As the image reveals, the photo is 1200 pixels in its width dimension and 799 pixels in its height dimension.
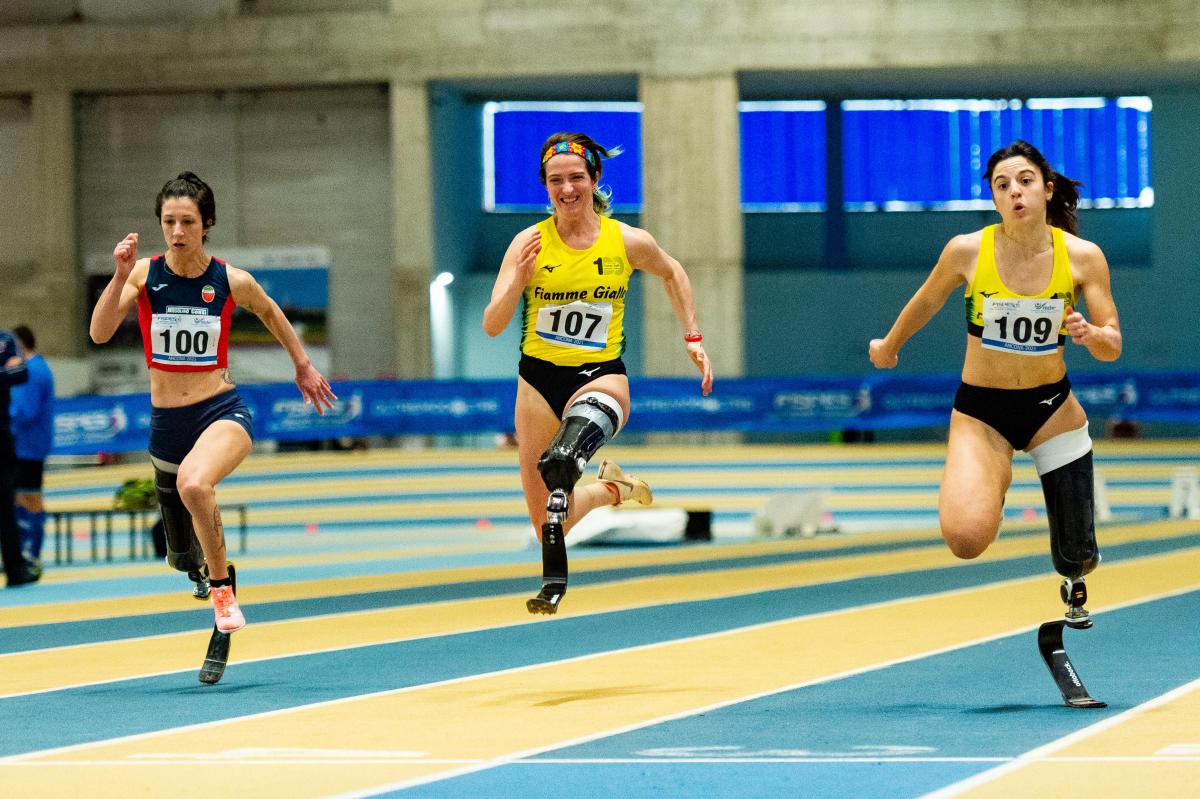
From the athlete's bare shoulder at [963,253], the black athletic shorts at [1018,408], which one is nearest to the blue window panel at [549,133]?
the athlete's bare shoulder at [963,253]

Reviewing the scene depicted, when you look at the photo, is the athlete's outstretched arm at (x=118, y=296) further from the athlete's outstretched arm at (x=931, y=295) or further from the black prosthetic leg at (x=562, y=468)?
the athlete's outstretched arm at (x=931, y=295)

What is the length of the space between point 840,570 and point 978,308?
7.75 metres

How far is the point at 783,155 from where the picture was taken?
1452 inches

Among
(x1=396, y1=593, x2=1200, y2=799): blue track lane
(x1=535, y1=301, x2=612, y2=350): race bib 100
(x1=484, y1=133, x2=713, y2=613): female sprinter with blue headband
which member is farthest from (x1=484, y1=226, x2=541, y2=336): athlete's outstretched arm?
(x1=396, y1=593, x2=1200, y2=799): blue track lane

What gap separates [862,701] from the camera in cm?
669

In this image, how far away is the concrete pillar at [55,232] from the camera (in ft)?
106

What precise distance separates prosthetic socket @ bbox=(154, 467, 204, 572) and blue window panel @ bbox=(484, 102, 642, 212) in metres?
27.4

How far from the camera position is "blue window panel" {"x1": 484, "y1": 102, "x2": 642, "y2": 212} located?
117 feet

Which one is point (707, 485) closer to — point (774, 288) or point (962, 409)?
point (774, 288)

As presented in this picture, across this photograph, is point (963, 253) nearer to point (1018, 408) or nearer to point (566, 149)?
point (1018, 408)

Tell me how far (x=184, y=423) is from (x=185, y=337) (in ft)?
1.32

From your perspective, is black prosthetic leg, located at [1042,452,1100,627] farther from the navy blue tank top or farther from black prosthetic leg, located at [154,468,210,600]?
black prosthetic leg, located at [154,468,210,600]

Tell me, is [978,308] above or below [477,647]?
above

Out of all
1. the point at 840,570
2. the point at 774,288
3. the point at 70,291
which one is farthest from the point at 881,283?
the point at 840,570
